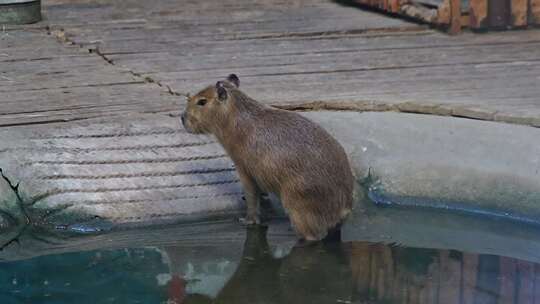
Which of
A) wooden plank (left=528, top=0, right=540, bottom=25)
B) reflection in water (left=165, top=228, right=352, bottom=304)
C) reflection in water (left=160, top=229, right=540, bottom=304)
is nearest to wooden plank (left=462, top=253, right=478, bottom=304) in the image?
reflection in water (left=160, top=229, right=540, bottom=304)

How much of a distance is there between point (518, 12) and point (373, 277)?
3941 millimetres

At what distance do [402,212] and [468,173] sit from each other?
14.3 inches

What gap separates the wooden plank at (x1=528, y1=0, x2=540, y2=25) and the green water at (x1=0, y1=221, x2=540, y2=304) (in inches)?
140

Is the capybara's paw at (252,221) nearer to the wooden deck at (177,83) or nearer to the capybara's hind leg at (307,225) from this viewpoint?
the wooden deck at (177,83)

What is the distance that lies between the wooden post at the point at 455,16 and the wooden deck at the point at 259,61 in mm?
81

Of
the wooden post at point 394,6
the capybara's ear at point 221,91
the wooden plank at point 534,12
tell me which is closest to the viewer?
the capybara's ear at point 221,91

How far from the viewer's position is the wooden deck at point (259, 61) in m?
6.19

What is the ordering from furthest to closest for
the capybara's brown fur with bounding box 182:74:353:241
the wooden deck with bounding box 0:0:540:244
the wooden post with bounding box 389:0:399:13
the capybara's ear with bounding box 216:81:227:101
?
the wooden post with bounding box 389:0:399:13
the wooden deck with bounding box 0:0:540:244
the capybara's ear with bounding box 216:81:227:101
the capybara's brown fur with bounding box 182:74:353:241

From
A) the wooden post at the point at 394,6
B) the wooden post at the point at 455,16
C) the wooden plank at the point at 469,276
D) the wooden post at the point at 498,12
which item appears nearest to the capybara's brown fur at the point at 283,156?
the wooden plank at the point at 469,276

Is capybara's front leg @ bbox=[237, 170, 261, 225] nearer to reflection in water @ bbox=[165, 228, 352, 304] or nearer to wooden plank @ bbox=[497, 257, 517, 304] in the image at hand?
reflection in water @ bbox=[165, 228, 352, 304]

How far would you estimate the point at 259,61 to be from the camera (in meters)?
7.34

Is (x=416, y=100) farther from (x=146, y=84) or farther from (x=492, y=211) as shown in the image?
(x=146, y=84)

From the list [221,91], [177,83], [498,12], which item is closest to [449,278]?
[221,91]

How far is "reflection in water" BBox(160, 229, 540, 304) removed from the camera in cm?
461
